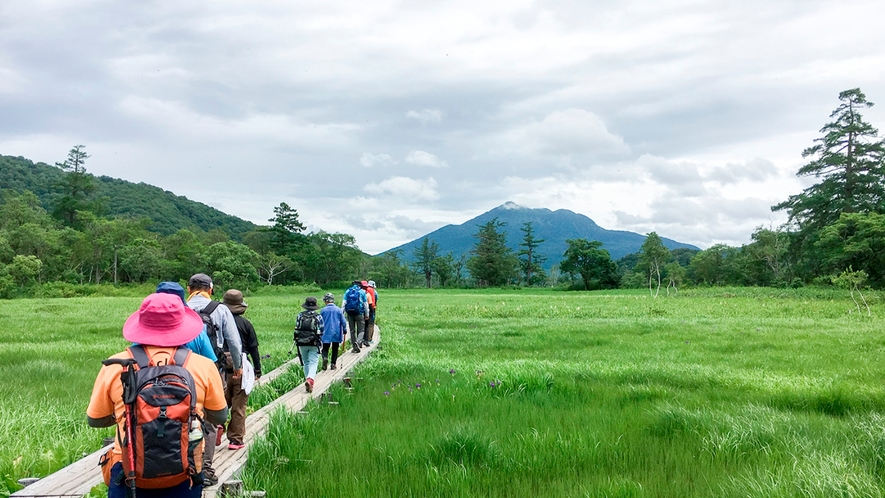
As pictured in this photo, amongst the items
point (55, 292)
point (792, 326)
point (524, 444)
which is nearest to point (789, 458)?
point (524, 444)

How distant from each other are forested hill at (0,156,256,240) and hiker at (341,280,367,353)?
104275mm

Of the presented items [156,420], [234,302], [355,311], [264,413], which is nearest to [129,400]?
[156,420]

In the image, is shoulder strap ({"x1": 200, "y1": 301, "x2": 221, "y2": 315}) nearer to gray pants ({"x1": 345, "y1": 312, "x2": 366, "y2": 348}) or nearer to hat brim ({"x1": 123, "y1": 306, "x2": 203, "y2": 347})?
Answer: hat brim ({"x1": 123, "y1": 306, "x2": 203, "y2": 347})

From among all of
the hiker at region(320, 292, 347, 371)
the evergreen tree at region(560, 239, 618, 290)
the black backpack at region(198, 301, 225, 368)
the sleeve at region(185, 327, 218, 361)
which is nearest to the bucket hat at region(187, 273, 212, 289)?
the black backpack at region(198, 301, 225, 368)

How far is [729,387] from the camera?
8805mm

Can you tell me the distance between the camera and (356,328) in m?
14.1

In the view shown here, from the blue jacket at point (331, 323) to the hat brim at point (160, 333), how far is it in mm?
6940

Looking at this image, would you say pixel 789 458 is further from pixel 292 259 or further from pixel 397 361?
pixel 292 259

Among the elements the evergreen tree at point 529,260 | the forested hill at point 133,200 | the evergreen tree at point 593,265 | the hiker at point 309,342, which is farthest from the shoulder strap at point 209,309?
the forested hill at point 133,200

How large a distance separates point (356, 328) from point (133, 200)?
136 metres

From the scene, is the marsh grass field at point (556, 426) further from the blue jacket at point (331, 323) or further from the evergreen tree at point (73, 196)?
the evergreen tree at point (73, 196)

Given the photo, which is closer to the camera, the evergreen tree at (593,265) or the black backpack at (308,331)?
the black backpack at (308,331)

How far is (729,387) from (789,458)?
4.16 m

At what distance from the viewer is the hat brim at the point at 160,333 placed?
9.98ft
